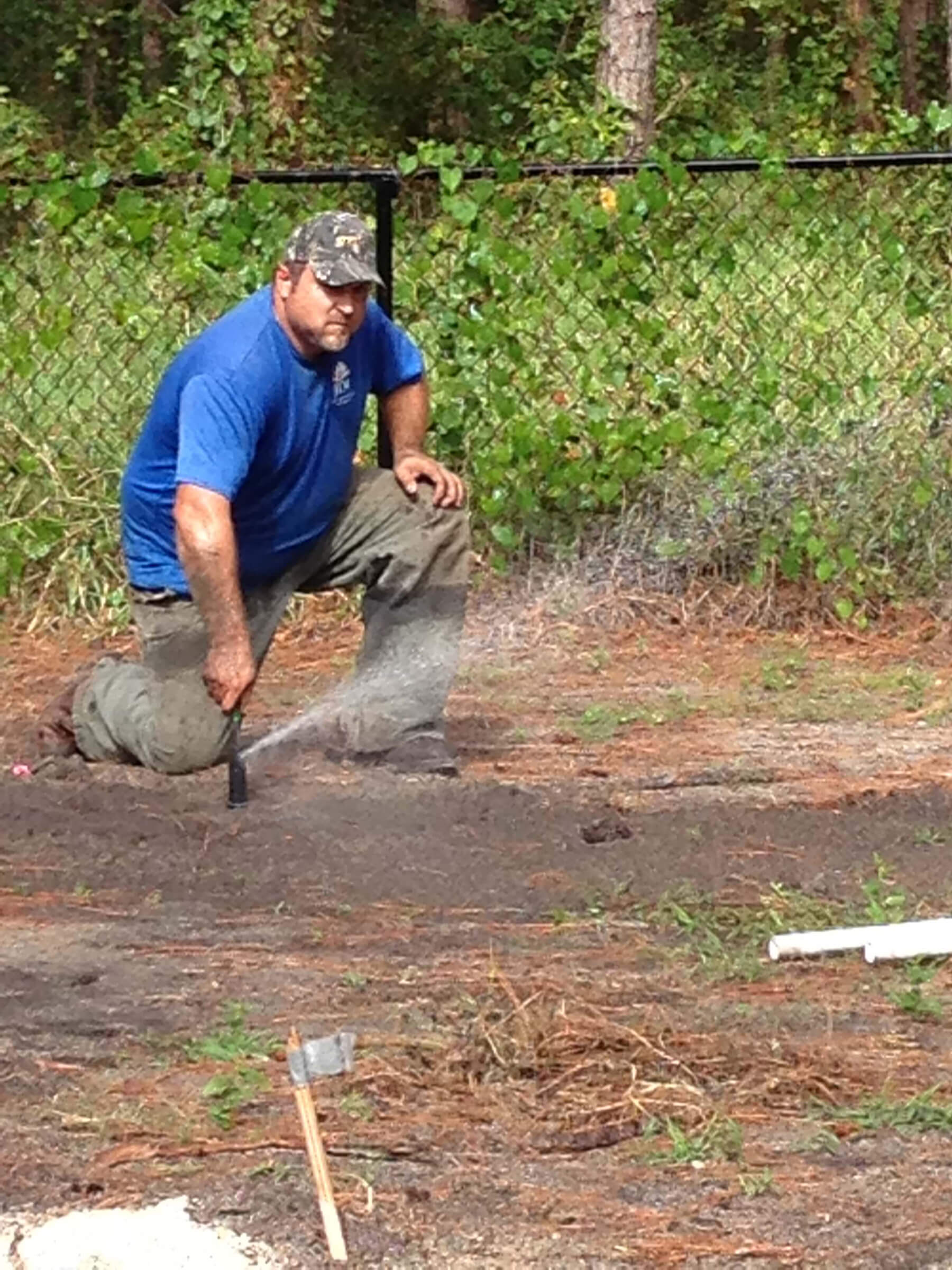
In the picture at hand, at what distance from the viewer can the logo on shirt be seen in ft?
21.8

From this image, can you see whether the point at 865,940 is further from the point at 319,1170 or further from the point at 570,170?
the point at 570,170

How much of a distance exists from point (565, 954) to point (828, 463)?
13.8 feet

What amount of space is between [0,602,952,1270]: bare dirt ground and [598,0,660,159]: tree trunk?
389 inches

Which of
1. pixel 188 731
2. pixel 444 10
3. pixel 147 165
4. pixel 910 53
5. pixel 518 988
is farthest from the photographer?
pixel 444 10

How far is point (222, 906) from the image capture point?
5.59 metres

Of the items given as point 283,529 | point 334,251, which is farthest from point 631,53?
point 334,251

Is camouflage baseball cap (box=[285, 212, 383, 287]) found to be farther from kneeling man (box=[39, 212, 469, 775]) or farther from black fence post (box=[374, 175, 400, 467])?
black fence post (box=[374, 175, 400, 467])

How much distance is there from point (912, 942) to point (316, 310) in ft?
8.07

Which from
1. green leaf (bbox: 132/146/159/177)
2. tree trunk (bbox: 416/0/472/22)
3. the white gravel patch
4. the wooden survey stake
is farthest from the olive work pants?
tree trunk (bbox: 416/0/472/22)

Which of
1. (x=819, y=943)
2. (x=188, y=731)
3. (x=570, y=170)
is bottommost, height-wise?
(x=188, y=731)

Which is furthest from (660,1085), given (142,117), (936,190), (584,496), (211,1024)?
(142,117)

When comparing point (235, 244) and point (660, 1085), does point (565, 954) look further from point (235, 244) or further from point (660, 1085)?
point (235, 244)

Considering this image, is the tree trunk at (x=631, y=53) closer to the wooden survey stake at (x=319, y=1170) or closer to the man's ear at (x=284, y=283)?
the man's ear at (x=284, y=283)

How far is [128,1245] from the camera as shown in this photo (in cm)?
351
